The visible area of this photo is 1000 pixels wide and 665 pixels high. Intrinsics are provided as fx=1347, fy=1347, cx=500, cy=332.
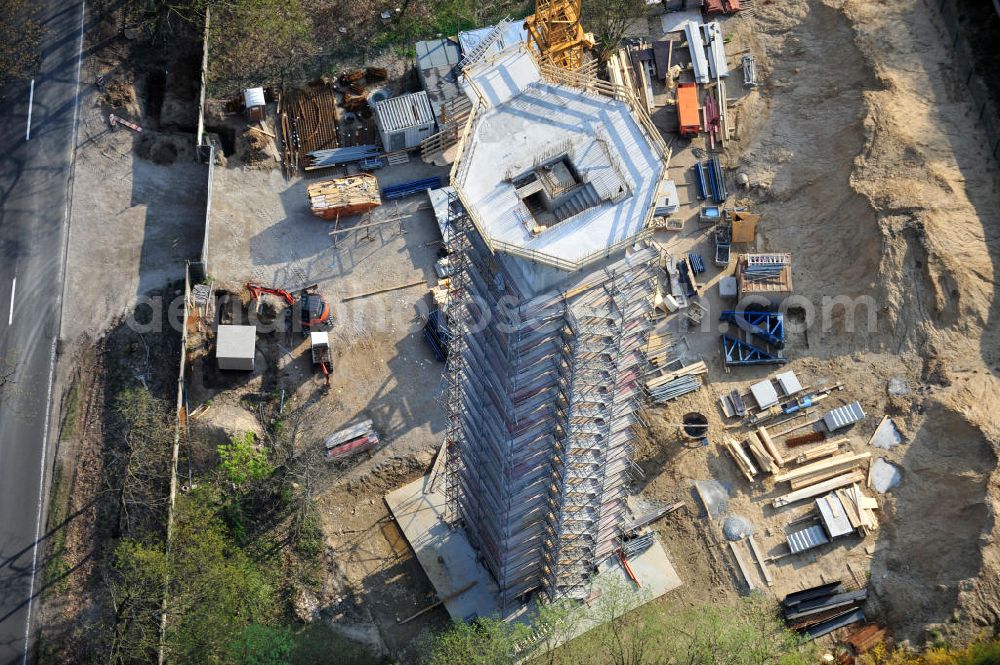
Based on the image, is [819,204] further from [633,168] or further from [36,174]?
[36,174]

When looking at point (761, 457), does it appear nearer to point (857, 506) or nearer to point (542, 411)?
point (857, 506)

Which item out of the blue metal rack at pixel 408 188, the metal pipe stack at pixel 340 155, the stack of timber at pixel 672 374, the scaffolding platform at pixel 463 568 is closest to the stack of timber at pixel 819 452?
the stack of timber at pixel 672 374

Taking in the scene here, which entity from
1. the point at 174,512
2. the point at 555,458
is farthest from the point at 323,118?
the point at 555,458

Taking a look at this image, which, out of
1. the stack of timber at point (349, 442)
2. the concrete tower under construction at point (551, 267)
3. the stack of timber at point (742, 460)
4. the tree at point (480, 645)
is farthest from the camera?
the stack of timber at point (349, 442)

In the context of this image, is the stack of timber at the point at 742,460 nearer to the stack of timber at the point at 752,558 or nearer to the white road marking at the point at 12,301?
the stack of timber at the point at 752,558

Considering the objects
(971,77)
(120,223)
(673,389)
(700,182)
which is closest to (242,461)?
(120,223)

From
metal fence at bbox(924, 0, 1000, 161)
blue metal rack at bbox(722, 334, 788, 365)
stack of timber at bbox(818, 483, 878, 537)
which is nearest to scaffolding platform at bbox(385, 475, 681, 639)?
stack of timber at bbox(818, 483, 878, 537)
